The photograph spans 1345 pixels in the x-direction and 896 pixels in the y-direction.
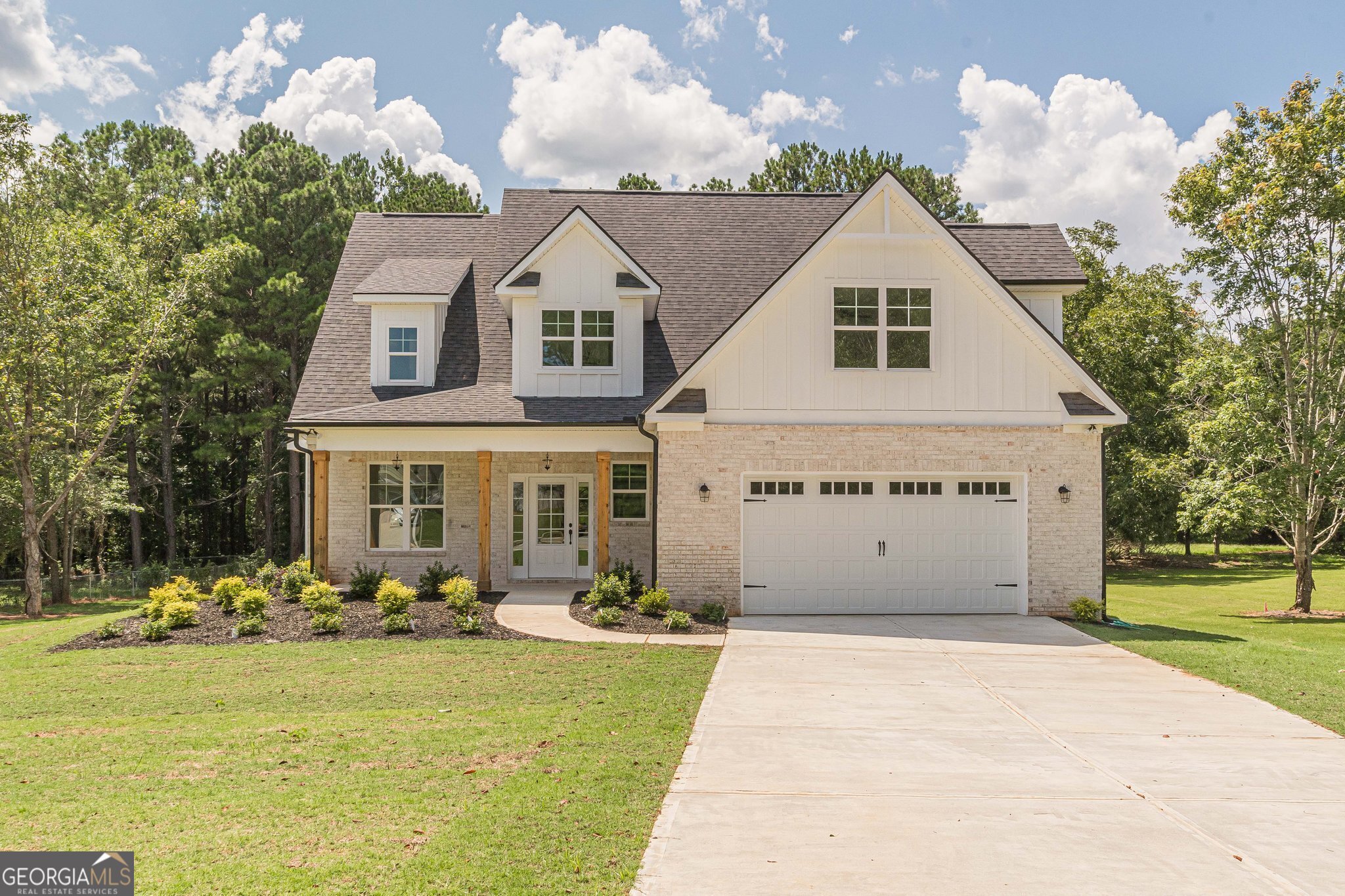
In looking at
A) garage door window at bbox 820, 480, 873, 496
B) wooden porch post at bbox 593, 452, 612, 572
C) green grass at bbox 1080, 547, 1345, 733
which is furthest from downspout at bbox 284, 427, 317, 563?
green grass at bbox 1080, 547, 1345, 733

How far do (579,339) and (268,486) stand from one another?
1869 centimetres

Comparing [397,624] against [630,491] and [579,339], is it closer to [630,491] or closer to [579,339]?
[630,491]

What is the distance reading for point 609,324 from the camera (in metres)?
18.3

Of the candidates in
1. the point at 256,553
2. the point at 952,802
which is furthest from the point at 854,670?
the point at 256,553

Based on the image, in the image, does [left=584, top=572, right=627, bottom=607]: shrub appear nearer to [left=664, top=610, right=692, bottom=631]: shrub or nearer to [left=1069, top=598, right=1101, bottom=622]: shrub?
[left=664, top=610, right=692, bottom=631]: shrub

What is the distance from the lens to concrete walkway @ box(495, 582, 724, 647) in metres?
13.0

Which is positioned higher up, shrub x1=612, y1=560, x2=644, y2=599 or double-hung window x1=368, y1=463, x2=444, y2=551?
double-hung window x1=368, y1=463, x2=444, y2=551

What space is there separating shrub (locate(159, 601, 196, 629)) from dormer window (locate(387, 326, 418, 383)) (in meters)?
6.38

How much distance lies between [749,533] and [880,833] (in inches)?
380

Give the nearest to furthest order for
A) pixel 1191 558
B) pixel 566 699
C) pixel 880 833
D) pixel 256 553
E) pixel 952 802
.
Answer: pixel 880 833 → pixel 952 802 → pixel 566 699 → pixel 256 553 → pixel 1191 558

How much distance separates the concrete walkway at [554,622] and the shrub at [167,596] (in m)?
4.95

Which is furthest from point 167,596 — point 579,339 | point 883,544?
point 883,544

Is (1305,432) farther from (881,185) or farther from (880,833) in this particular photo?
(880,833)

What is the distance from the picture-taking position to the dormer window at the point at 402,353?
61.6 ft
